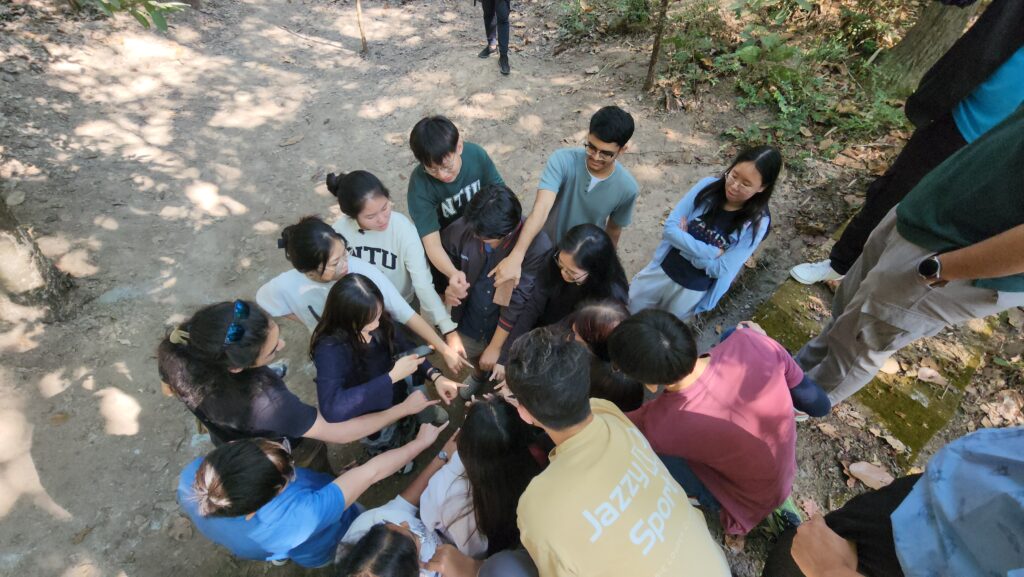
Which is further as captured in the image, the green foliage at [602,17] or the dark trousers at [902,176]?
the green foliage at [602,17]

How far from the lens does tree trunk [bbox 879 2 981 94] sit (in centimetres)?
475

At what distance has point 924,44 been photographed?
490 centimetres

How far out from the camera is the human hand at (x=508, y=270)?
2.70m

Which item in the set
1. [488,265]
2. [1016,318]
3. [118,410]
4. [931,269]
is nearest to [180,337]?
[488,265]

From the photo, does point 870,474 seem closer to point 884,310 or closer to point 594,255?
point 884,310

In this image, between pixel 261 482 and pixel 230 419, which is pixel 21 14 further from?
pixel 261 482

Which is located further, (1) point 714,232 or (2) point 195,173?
(2) point 195,173

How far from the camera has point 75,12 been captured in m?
6.93

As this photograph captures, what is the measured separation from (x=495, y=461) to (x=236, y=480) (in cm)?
99

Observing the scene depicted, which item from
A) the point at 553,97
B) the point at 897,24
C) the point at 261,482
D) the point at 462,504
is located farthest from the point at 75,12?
the point at 897,24

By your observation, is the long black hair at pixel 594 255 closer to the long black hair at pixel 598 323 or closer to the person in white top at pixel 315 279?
the long black hair at pixel 598 323

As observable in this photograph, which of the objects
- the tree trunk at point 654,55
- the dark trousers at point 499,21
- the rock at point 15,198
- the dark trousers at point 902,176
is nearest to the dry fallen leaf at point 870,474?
the dark trousers at point 902,176

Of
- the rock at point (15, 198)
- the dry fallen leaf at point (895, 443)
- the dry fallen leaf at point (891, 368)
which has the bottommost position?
the rock at point (15, 198)

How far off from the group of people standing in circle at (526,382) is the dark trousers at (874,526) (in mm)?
48
